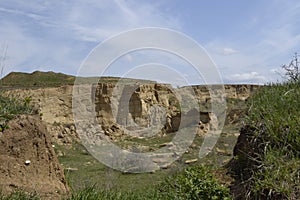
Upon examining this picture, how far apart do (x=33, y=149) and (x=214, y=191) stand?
218 cm

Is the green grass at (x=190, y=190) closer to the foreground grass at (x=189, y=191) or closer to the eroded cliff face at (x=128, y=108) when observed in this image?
the foreground grass at (x=189, y=191)

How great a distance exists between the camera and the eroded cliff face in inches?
951

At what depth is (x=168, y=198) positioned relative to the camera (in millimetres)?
4801

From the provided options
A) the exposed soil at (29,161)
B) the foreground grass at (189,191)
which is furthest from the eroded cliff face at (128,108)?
the foreground grass at (189,191)

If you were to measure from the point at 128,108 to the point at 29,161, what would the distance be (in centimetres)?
2021

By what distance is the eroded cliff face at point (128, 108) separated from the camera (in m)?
24.2

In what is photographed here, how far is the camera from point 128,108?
990 inches

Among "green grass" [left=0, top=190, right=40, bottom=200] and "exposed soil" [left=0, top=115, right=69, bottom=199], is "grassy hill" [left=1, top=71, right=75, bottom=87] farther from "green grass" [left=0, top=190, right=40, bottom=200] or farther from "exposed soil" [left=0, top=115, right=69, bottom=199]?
"green grass" [left=0, top=190, right=40, bottom=200]

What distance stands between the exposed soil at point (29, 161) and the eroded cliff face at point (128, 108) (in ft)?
57.5

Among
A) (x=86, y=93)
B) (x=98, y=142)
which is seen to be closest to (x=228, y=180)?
(x=98, y=142)

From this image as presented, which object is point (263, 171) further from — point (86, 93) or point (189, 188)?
point (86, 93)

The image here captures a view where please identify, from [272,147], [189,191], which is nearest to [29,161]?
[189,191]

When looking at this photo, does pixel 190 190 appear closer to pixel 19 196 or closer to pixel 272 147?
pixel 272 147

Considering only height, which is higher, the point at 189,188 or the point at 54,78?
the point at 54,78
